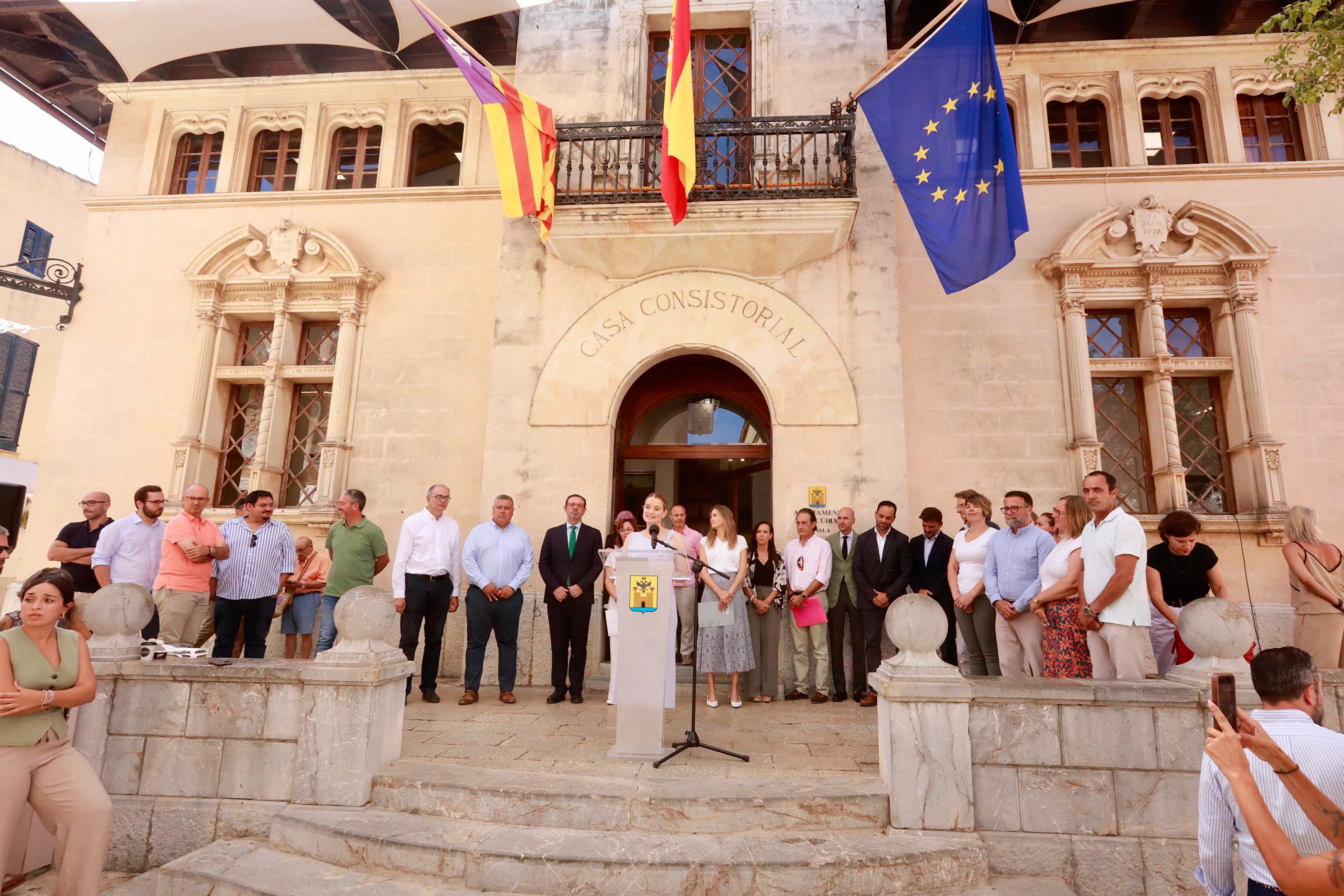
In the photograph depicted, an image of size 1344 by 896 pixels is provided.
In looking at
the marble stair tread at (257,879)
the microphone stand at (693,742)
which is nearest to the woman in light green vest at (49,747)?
the marble stair tread at (257,879)

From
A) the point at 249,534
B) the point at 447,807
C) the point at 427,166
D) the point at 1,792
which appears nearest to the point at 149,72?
the point at 427,166

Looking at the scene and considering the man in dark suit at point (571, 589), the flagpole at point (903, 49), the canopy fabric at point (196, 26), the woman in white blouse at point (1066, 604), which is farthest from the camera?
the canopy fabric at point (196, 26)

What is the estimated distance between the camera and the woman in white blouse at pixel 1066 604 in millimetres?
5398

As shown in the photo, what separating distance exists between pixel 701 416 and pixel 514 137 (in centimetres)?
440

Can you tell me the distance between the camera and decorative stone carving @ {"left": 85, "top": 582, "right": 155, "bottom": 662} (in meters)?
5.01

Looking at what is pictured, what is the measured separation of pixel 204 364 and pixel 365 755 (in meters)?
8.16

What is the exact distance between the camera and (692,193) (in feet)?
28.3

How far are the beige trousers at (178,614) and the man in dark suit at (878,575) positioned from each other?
6.40m

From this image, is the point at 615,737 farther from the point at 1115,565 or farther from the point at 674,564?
the point at 1115,565

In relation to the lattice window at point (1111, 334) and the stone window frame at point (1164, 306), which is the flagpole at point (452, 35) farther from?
the lattice window at point (1111, 334)

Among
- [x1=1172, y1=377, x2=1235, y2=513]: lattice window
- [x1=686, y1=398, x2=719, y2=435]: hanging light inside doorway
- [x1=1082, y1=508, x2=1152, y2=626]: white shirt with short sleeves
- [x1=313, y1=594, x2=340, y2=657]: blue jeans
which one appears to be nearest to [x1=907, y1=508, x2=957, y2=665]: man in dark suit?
[x1=1082, y1=508, x2=1152, y2=626]: white shirt with short sleeves

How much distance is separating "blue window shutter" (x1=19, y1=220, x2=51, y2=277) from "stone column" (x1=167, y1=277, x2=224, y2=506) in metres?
10.2

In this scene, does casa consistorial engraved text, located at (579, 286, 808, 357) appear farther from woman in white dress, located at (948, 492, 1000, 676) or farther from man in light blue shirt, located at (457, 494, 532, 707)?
woman in white dress, located at (948, 492, 1000, 676)

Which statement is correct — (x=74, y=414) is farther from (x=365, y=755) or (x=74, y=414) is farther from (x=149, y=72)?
(x=365, y=755)
